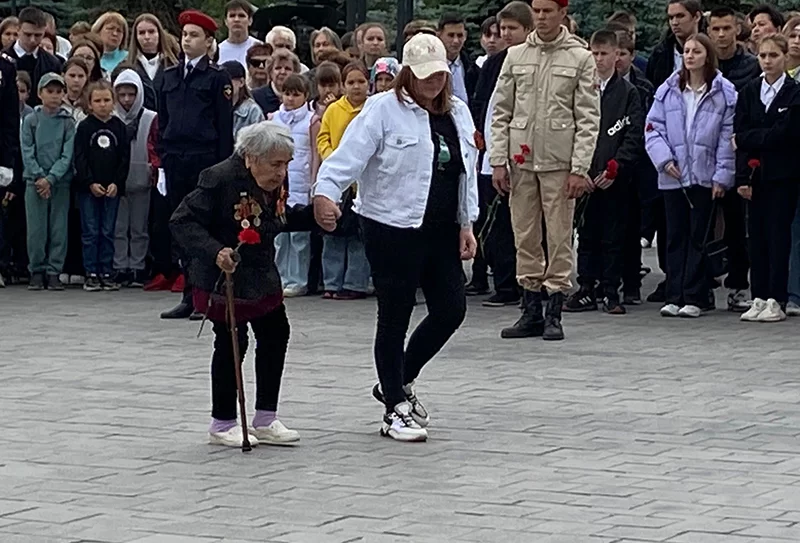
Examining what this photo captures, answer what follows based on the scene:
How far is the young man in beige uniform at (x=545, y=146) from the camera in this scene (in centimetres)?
1167

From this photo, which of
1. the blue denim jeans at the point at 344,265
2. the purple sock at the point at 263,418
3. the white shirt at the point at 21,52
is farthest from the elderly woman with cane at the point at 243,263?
the white shirt at the point at 21,52

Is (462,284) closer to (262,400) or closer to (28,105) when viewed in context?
(262,400)

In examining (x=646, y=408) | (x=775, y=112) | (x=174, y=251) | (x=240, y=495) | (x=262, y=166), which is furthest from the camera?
(x=174, y=251)

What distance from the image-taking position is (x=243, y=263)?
823 centimetres

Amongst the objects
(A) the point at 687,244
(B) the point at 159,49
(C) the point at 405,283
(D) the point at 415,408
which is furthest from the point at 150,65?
(D) the point at 415,408

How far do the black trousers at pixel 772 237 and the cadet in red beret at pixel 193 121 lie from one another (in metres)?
3.76

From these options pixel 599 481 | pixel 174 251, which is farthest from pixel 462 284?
pixel 174 251

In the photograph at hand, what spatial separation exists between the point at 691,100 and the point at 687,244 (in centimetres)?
104

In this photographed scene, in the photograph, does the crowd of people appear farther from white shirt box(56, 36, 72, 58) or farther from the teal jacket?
white shirt box(56, 36, 72, 58)

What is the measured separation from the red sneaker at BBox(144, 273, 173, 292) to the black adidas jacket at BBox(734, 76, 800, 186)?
491 centimetres

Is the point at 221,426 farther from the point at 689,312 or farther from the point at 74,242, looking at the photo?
the point at 74,242

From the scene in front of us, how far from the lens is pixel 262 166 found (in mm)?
8195

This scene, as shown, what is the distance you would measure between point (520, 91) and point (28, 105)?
5468 mm

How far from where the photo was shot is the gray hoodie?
1512cm
